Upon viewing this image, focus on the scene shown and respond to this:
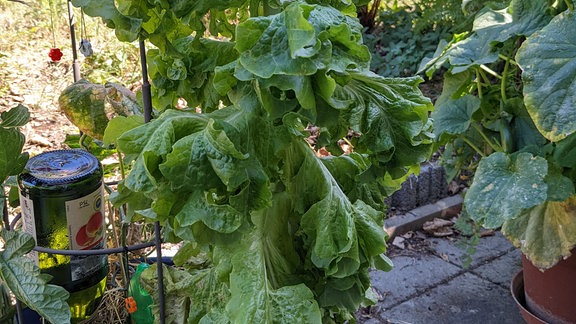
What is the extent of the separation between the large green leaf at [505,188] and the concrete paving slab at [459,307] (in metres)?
0.82

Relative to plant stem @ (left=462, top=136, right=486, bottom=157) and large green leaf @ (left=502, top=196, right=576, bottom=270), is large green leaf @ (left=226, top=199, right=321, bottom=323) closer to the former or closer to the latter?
large green leaf @ (left=502, top=196, right=576, bottom=270)

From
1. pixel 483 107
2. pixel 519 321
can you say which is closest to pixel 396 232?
pixel 519 321

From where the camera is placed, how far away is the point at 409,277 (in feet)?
10.8

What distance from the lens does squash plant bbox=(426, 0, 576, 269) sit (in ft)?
6.99

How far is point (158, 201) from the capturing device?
110 centimetres

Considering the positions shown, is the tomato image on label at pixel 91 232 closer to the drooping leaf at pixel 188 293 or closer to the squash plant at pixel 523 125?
the drooping leaf at pixel 188 293

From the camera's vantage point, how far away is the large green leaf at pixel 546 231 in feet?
7.61

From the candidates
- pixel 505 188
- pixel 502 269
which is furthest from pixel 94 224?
pixel 502 269

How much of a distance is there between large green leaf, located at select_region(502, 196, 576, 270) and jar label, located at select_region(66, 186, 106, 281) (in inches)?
60.9

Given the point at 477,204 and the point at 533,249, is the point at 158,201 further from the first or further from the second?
the point at 533,249

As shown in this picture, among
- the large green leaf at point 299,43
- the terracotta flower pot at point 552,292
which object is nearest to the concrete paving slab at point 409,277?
the terracotta flower pot at point 552,292

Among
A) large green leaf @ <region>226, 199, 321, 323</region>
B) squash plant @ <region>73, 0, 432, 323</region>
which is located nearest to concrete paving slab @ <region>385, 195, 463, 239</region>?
squash plant @ <region>73, 0, 432, 323</region>

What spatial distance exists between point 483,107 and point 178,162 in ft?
6.47

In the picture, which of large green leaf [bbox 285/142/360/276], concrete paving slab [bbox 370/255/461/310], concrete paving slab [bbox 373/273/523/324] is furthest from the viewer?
concrete paving slab [bbox 370/255/461/310]
